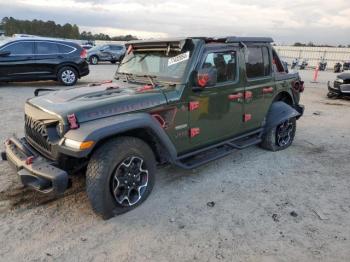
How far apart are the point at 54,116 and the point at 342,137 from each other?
5854 millimetres

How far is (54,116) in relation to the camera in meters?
3.42

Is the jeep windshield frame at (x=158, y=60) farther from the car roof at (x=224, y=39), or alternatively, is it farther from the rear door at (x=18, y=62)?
the rear door at (x=18, y=62)

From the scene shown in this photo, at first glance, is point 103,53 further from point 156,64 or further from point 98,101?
point 98,101

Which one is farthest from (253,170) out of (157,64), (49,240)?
(49,240)

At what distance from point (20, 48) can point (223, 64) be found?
928 cm

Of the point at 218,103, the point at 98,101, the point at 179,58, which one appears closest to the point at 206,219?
the point at 218,103

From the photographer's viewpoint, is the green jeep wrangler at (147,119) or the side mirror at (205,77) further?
the side mirror at (205,77)

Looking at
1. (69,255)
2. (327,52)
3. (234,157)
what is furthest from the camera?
(327,52)

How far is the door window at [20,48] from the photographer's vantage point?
37.3 ft

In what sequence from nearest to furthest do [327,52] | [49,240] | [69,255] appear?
[69,255]
[49,240]
[327,52]

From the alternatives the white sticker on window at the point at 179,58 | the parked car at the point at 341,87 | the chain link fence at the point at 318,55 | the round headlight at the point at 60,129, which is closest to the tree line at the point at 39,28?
the chain link fence at the point at 318,55

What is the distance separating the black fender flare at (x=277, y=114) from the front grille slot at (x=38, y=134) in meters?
3.58

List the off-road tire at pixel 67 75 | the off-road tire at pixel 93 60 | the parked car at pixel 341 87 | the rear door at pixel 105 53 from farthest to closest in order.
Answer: the rear door at pixel 105 53 < the off-road tire at pixel 93 60 < the off-road tire at pixel 67 75 < the parked car at pixel 341 87

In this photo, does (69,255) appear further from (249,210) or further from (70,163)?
(249,210)
